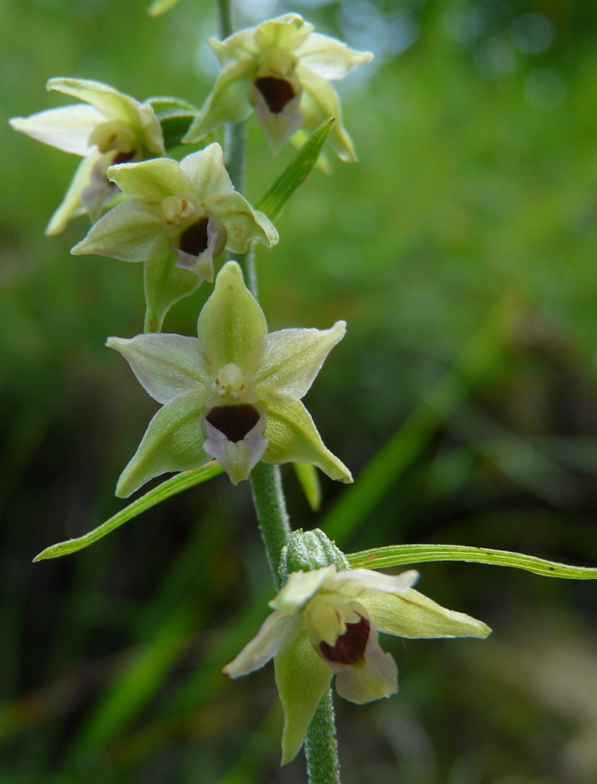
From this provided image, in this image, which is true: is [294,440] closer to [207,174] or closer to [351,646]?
[351,646]

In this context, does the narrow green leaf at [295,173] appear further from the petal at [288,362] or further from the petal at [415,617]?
the petal at [415,617]

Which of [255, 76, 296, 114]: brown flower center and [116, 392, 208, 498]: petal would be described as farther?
[255, 76, 296, 114]: brown flower center

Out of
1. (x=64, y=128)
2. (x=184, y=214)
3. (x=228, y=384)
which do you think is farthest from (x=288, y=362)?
(x=64, y=128)

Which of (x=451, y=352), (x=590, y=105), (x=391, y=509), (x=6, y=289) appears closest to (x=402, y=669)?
(x=391, y=509)

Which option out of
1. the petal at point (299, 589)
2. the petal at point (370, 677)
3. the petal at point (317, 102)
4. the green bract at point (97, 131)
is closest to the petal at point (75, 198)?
the green bract at point (97, 131)

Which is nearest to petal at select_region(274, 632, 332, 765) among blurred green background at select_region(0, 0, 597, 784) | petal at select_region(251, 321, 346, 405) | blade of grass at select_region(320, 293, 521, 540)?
petal at select_region(251, 321, 346, 405)

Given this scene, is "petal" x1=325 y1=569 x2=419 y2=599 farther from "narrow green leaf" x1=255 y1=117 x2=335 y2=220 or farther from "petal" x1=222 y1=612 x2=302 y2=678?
"narrow green leaf" x1=255 y1=117 x2=335 y2=220

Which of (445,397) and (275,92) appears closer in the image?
(275,92)
